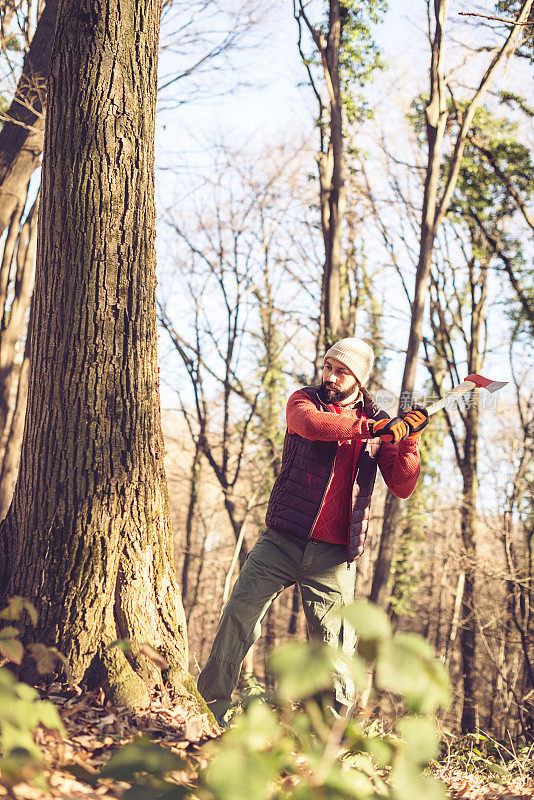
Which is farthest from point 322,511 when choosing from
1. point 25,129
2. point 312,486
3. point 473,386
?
point 25,129

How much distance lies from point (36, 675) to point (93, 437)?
0.96 meters

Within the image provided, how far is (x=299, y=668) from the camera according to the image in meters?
1.26

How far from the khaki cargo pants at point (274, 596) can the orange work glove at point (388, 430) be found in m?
0.62

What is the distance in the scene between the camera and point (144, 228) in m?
3.00

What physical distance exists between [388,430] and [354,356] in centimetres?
47

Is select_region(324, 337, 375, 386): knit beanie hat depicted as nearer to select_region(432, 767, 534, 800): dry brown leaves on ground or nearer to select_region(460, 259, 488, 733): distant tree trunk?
select_region(432, 767, 534, 800): dry brown leaves on ground

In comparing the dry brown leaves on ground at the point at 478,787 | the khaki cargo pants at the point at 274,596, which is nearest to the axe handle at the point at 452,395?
the khaki cargo pants at the point at 274,596

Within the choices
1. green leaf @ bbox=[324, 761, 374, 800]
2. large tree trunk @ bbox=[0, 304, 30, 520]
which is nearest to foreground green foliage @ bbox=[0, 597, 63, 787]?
green leaf @ bbox=[324, 761, 374, 800]

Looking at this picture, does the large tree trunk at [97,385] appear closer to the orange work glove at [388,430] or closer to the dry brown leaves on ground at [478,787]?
the orange work glove at [388,430]

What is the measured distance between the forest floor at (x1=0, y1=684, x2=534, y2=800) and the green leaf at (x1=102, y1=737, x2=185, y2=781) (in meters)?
0.48

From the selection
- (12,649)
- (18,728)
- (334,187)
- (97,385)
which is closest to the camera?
(18,728)

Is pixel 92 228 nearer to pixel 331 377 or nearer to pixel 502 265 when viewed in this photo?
pixel 331 377

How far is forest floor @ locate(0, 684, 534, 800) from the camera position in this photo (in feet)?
6.18

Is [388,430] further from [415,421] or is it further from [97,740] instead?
[97,740]
